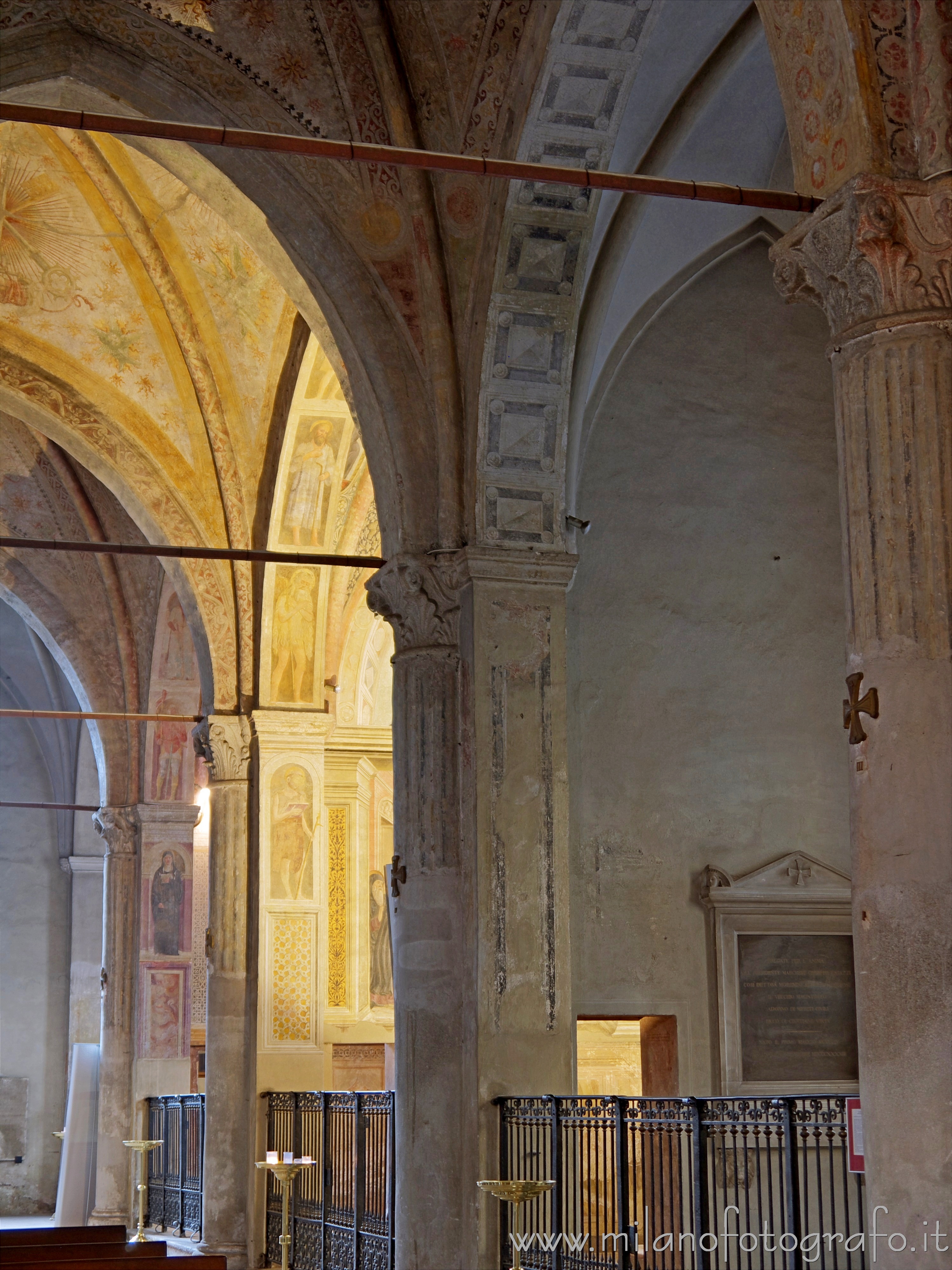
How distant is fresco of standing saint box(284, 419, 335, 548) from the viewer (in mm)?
13188

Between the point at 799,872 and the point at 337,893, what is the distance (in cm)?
707

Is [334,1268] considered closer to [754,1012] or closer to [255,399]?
[754,1012]

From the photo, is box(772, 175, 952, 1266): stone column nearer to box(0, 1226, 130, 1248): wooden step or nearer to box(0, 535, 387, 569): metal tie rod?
box(0, 535, 387, 569): metal tie rod

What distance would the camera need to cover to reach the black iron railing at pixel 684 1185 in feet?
22.2

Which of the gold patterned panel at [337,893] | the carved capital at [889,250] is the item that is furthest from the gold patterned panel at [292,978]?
the carved capital at [889,250]

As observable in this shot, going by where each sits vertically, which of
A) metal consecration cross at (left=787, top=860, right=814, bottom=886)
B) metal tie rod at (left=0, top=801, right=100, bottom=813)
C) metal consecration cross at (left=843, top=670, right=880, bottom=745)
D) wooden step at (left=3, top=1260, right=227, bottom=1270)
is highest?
metal tie rod at (left=0, top=801, right=100, bottom=813)

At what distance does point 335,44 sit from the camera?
31.7 ft

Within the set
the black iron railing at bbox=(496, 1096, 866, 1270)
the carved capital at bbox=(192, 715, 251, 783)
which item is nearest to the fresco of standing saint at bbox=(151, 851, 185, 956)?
the carved capital at bbox=(192, 715, 251, 783)

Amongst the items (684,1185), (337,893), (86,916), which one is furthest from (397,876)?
(86,916)

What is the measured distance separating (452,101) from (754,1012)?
635cm

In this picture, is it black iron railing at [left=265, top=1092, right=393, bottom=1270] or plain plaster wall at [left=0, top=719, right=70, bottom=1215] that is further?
plain plaster wall at [left=0, top=719, right=70, bottom=1215]

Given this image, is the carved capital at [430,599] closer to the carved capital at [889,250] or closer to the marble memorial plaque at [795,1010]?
the marble memorial plaque at [795,1010]

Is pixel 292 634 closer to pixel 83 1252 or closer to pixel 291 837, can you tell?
pixel 291 837

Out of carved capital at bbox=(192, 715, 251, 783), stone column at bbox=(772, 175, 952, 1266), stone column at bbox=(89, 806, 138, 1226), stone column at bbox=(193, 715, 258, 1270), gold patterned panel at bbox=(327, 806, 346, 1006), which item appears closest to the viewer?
stone column at bbox=(772, 175, 952, 1266)
